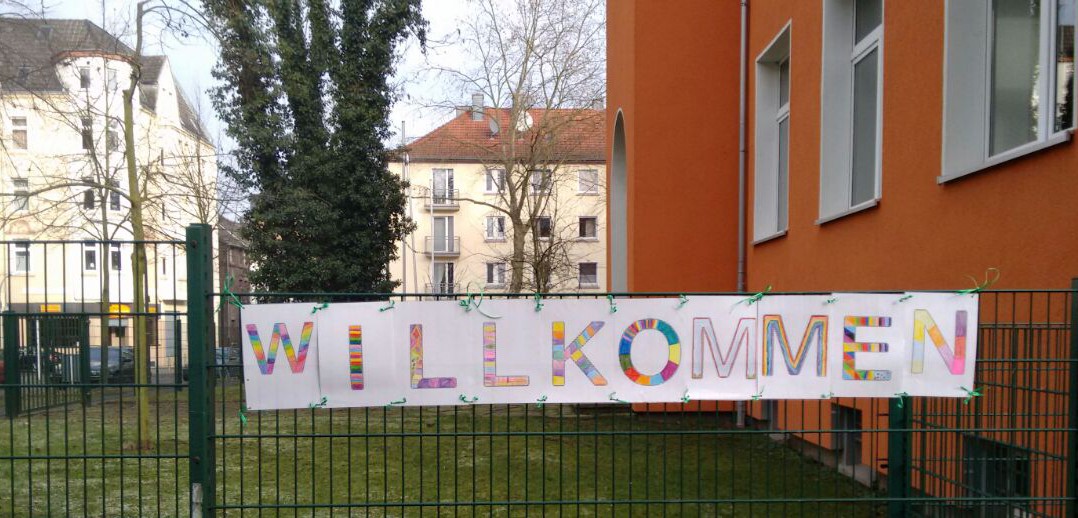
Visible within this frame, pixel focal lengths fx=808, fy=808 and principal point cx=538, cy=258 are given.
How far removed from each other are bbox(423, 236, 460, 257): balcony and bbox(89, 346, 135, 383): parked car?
143ft

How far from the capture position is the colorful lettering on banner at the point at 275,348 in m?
4.15

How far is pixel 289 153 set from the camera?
2134 cm

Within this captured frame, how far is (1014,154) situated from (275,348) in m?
4.37

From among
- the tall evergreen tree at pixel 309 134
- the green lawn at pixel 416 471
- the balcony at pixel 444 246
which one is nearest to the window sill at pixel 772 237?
the green lawn at pixel 416 471

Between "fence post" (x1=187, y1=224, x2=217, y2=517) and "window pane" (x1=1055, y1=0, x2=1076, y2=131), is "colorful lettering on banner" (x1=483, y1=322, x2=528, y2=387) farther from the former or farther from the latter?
"window pane" (x1=1055, y1=0, x2=1076, y2=131)

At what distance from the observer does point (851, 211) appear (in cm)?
752

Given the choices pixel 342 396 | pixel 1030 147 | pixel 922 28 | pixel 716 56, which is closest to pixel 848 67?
pixel 922 28

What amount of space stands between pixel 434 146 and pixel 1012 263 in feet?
135

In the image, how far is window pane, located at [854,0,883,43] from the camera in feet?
24.9

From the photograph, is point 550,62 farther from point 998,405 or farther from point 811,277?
point 998,405

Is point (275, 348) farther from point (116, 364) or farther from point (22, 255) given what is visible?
point (22, 255)

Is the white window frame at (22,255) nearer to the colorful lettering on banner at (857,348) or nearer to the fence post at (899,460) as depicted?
the colorful lettering on banner at (857,348)

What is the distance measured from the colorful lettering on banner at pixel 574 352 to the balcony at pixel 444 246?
45156 millimetres

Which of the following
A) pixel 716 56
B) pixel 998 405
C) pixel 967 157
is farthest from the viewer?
pixel 716 56
